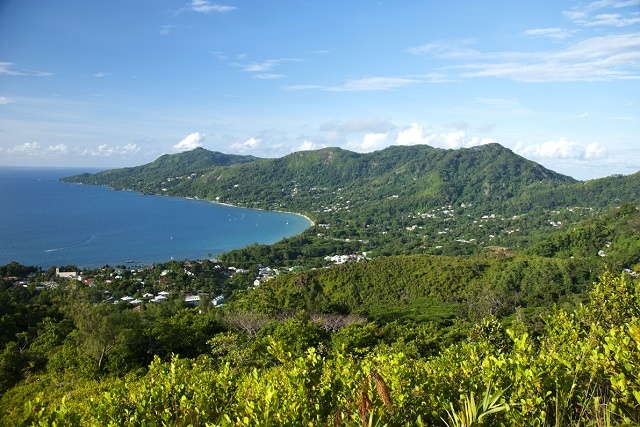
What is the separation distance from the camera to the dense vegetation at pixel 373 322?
3215 millimetres

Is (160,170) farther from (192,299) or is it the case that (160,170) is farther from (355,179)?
(192,299)

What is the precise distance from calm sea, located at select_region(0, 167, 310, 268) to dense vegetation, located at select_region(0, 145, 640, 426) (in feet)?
23.4

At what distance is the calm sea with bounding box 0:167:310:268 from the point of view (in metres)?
48.4

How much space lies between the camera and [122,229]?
6306 cm

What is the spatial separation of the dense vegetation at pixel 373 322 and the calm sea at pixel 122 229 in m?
7.14

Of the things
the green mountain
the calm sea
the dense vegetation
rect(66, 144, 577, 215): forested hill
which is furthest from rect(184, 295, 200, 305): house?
rect(66, 144, 577, 215): forested hill

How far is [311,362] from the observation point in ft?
11.9

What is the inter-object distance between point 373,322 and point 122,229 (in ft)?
186

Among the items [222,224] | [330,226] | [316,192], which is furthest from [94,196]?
[330,226]

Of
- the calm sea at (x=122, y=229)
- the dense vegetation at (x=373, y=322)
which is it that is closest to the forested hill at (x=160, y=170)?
the calm sea at (x=122, y=229)

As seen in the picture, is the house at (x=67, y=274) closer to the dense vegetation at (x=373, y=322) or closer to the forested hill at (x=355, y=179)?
the dense vegetation at (x=373, y=322)

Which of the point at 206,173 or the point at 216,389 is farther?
the point at 206,173

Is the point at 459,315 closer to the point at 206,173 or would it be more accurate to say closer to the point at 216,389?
the point at 216,389

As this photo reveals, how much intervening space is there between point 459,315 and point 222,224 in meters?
56.4
